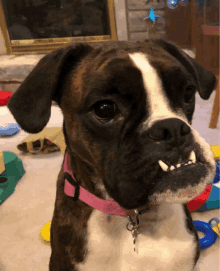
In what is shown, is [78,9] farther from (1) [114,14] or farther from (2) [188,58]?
(2) [188,58]

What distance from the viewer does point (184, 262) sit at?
95cm

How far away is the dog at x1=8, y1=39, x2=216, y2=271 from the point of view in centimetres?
72

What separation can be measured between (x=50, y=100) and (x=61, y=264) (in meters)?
0.55

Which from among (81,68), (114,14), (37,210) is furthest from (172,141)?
(114,14)

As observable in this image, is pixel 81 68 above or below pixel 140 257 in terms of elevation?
above

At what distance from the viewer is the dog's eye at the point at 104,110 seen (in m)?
0.80

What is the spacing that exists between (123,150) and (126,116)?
100 millimetres

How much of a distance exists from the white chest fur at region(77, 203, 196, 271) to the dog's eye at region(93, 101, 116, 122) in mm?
325

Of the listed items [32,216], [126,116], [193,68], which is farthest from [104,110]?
[32,216]

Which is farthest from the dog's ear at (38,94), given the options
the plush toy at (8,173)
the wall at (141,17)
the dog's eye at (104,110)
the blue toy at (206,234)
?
the wall at (141,17)

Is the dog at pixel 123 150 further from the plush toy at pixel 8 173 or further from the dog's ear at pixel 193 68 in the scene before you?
the plush toy at pixel 8 173

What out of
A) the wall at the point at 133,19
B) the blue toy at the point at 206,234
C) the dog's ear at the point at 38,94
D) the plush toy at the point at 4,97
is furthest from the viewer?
the wall at the point at 133,19

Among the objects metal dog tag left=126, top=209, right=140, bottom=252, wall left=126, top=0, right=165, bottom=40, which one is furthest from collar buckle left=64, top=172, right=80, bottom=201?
wall left=126, top=0, right=165, bottom=40

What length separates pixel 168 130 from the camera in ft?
2.33
